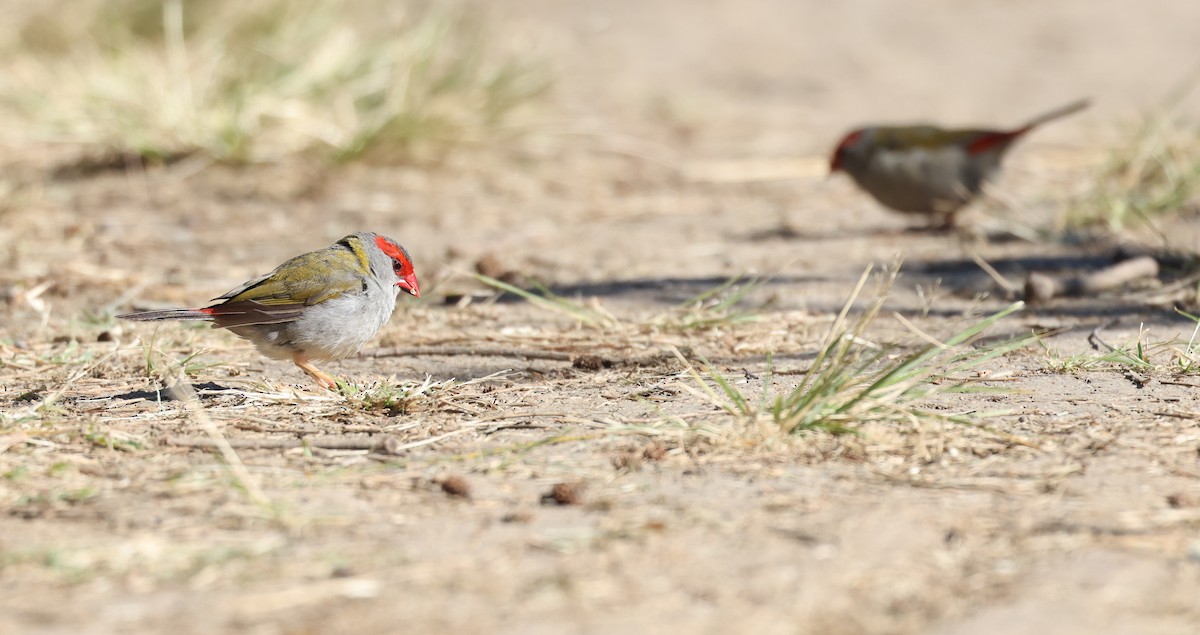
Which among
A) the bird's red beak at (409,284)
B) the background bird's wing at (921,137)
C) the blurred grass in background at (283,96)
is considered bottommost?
the bird's red beak at (409,284)

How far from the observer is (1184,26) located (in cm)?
1280

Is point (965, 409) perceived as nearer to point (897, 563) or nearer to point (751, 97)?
point (897, 563)

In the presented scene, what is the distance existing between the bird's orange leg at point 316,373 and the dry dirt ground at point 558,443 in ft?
0.37

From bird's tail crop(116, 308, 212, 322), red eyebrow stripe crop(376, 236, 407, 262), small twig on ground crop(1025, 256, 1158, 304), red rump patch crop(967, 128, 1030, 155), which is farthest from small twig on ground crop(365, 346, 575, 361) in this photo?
red rump patch crop(967, 128, 1030, 155)

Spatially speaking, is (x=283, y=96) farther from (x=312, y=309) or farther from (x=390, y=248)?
(x=312, y=309)

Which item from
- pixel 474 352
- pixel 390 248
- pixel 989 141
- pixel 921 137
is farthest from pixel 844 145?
pixel 390 248

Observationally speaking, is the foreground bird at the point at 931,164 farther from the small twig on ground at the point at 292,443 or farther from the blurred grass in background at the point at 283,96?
the small twig on ground at the point at 292,443

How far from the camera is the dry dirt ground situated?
239 cm

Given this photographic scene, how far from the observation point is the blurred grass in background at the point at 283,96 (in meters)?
7.39

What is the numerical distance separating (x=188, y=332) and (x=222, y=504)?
6.69 feet

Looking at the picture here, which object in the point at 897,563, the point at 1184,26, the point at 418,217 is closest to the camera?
the point at 897,563

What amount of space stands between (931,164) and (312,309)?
150 inches

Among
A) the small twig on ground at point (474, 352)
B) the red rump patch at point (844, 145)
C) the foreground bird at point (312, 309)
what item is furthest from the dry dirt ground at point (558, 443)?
the red rump patch at point (844, 145)

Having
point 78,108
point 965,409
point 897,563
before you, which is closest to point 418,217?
point 78,108
